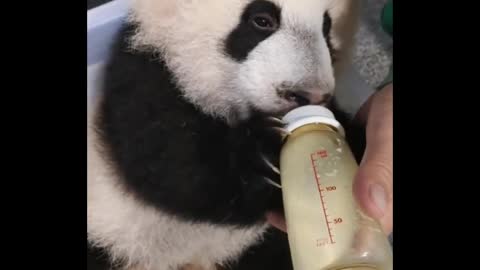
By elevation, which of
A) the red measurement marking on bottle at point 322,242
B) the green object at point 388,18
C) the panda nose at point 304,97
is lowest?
the red measurement marking on bottle at point 322,242

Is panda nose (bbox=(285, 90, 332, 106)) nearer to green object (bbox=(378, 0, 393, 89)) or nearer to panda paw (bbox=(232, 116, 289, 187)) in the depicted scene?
panda paw (bbox=(232, 116, 289, 187))

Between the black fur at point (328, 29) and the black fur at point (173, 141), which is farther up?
the black fur at point (328, 29)

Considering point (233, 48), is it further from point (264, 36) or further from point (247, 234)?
point (247, 234)

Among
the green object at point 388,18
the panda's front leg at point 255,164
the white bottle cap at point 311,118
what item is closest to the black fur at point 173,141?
the panda's front leg at point 255,164

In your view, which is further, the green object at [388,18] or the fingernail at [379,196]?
the green object at [388,18]

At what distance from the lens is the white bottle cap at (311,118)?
18.6 inches

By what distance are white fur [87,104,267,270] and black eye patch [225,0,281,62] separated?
0.71 ft

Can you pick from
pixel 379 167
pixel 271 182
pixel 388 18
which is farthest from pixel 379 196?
pixel 388 18

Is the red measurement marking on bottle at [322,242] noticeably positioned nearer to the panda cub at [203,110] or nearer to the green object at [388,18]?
the panda cub at [203,110]

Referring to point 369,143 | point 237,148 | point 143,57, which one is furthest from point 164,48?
point 369,143

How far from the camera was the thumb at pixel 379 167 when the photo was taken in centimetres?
48

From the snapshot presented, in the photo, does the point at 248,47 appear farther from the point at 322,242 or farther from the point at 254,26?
the point at 322,242
